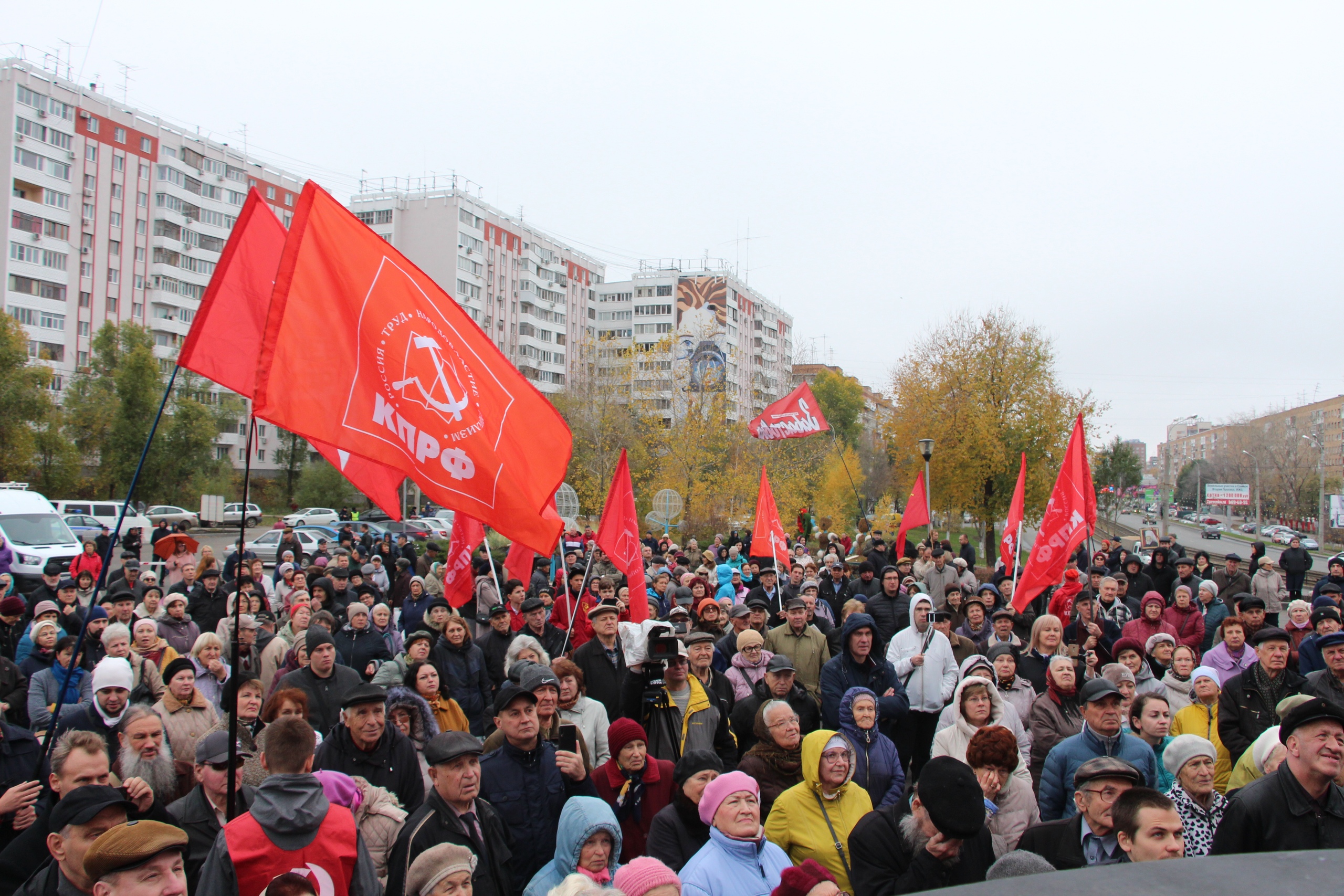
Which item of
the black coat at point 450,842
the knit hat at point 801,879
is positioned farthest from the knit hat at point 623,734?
the knit hat at point 801,879

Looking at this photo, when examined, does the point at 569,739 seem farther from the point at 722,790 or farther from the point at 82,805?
the point at 82,805

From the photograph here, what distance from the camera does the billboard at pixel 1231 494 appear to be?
87188 millimetres

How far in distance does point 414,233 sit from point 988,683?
276ft

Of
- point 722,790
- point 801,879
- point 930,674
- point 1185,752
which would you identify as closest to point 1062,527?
point 930,674

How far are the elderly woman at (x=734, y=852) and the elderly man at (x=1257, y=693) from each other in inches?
141

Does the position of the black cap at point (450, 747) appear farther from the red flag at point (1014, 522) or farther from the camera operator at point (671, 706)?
the red flag at point (1014, 522)

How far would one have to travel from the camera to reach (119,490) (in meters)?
54.5

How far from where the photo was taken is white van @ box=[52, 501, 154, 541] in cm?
3684

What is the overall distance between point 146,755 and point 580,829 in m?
2.65

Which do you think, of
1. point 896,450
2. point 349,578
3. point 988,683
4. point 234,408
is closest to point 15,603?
point 349,578

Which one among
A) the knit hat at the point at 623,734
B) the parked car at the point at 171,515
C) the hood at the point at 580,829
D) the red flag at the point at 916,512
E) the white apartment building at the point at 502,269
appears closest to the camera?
the hood at the point at 580,829

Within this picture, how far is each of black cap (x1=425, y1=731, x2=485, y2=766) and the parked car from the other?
46424 millimetres

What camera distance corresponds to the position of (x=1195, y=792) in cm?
468

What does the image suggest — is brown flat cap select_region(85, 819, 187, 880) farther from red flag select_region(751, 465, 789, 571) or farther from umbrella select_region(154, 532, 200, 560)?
umbrella select_region(154, 532, 200, 560)
